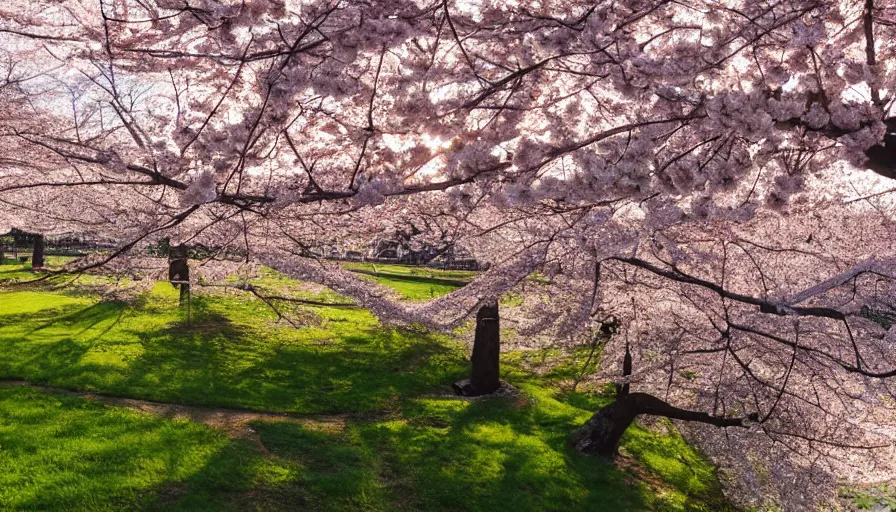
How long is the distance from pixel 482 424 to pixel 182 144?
8175 millimetres

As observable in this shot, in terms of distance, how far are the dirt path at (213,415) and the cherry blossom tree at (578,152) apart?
262 cm

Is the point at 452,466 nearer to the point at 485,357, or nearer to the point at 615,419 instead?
the point at 615,419

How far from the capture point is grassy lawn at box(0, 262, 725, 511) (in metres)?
7.92

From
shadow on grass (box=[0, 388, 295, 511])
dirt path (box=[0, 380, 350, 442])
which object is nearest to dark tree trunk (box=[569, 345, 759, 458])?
dirt path (box=[0, 380, 350, 442])

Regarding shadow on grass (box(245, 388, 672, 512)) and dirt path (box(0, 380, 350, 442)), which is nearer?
shadow on grass (box(245, 388, 672, 512))

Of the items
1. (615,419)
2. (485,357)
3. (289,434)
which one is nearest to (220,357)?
(289,434)

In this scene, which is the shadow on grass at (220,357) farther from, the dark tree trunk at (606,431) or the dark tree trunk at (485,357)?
the dark tree trunk at (606,431)

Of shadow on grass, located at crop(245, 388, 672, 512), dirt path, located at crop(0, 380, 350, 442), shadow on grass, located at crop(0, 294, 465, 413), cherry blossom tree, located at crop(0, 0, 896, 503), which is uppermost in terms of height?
cherry blossom tree, located at crop(0, 0, 896, 503)

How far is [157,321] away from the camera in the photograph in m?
17.2

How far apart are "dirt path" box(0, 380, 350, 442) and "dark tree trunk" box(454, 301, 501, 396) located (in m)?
3.44

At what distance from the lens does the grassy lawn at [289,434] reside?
7.92m

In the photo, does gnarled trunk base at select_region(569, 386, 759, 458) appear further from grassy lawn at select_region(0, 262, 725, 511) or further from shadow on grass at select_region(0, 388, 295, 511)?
shadow on grass at select_region(0, 388, 295, 511)

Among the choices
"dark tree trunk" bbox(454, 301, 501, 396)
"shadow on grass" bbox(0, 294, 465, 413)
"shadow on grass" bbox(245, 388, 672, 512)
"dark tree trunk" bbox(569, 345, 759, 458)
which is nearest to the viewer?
"shadow on grass" bbox(245, 388, 672, 512)

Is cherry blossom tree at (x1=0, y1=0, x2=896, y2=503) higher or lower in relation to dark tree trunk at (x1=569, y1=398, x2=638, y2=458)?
higher
